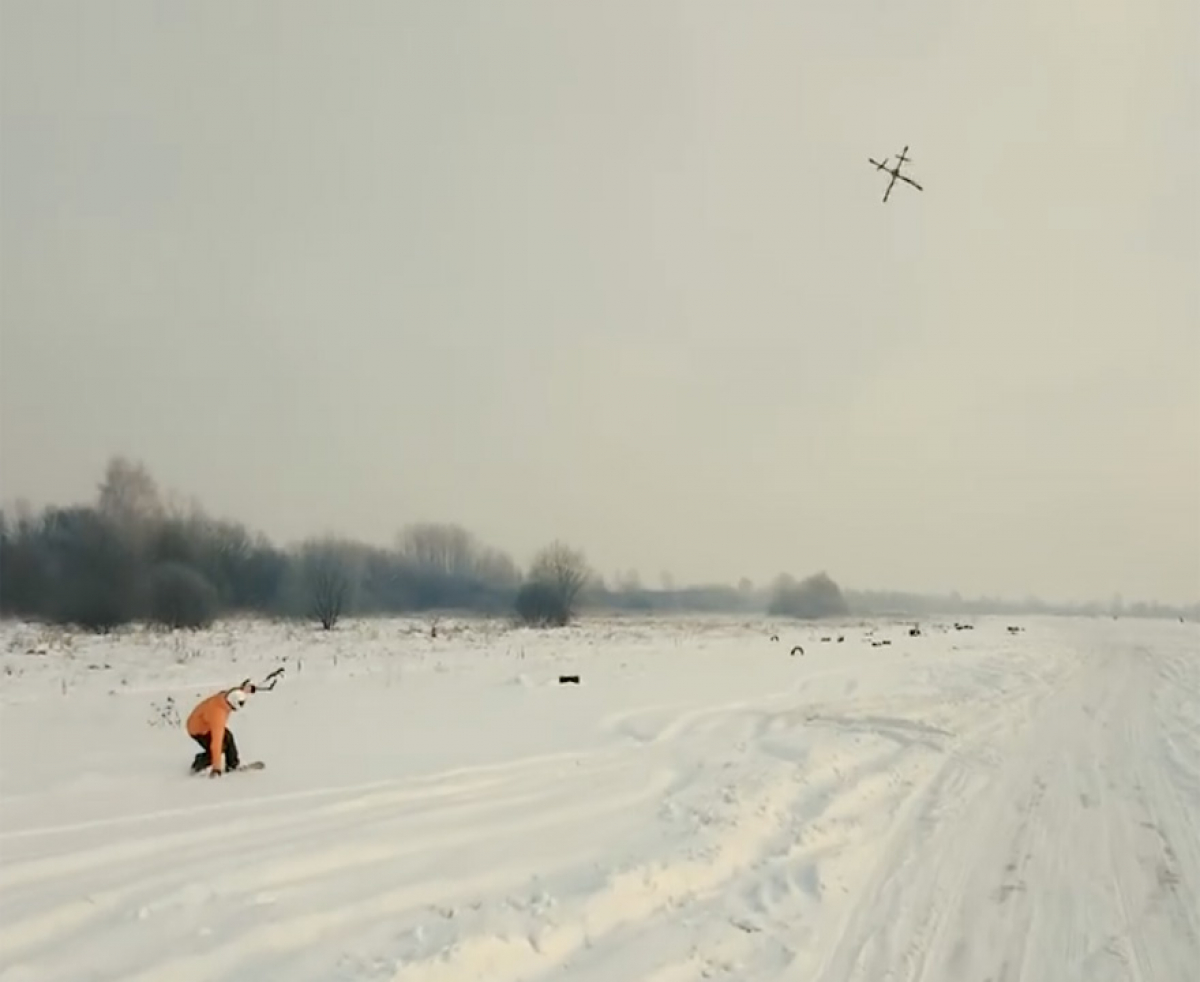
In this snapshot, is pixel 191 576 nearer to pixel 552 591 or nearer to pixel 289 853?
pixel 552 591

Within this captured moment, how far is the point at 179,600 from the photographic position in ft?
139

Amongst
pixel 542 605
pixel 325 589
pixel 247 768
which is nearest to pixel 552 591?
pixel 542 605

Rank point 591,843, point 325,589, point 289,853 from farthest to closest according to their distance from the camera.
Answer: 1. point 325,589
2. point 591,843
3. point 289,853

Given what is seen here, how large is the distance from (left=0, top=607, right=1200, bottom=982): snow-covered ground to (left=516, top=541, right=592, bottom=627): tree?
4355cm

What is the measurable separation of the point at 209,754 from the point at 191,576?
3896cm

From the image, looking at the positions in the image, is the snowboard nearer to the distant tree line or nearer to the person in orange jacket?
the person in orange jacket

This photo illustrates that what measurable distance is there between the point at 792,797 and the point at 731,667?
601 inches

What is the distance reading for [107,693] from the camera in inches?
640

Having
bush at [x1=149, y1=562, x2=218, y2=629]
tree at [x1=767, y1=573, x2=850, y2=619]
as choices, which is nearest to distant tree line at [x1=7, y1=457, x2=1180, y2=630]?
bush at [x1=149, y1=562, x2=218, y2=629]

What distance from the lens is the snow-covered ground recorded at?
5199 mm

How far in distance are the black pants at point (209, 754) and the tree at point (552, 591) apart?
48.1 metres

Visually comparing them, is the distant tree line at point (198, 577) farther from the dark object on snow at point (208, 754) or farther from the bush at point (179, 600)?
the dark object on snow at point (208, 754)

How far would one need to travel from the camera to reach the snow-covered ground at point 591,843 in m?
5.20

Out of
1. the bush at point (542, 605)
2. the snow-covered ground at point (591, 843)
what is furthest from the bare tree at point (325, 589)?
the snow-covered ground at point (591, 843)
